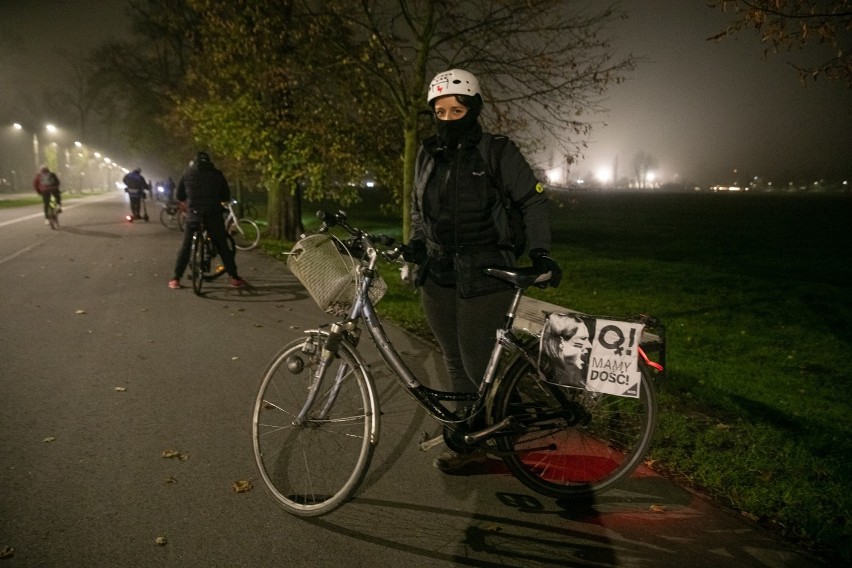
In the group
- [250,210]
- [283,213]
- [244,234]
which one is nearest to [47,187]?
[244,234]

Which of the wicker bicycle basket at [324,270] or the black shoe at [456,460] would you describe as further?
the black shoe at [456,460]

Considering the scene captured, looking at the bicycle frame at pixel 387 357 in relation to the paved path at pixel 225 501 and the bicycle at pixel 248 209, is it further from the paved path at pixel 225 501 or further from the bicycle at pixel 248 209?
the bicycle at pixel 248 209

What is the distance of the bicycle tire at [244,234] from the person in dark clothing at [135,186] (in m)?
6.22

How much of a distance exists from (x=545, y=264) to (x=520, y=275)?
0.17 meters

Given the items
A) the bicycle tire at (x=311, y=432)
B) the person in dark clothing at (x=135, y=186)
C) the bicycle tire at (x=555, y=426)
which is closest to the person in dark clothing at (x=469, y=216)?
the bicycle tire at (x=555, y=426)

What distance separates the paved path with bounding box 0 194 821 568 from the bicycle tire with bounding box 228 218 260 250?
10012 millimetres

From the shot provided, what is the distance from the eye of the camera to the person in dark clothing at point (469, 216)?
→ 3145 millimetres

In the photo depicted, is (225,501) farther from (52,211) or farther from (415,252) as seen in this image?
(52,211)

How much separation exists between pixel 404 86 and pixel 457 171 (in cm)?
676

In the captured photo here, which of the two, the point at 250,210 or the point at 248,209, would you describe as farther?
the point at 250,210

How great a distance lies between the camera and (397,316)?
816cm

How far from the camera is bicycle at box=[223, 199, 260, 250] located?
15.8m

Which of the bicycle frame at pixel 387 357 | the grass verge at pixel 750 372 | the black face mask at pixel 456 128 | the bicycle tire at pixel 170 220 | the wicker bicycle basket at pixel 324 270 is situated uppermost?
the black face mask at pixel 456 128

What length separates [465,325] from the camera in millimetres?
3338
